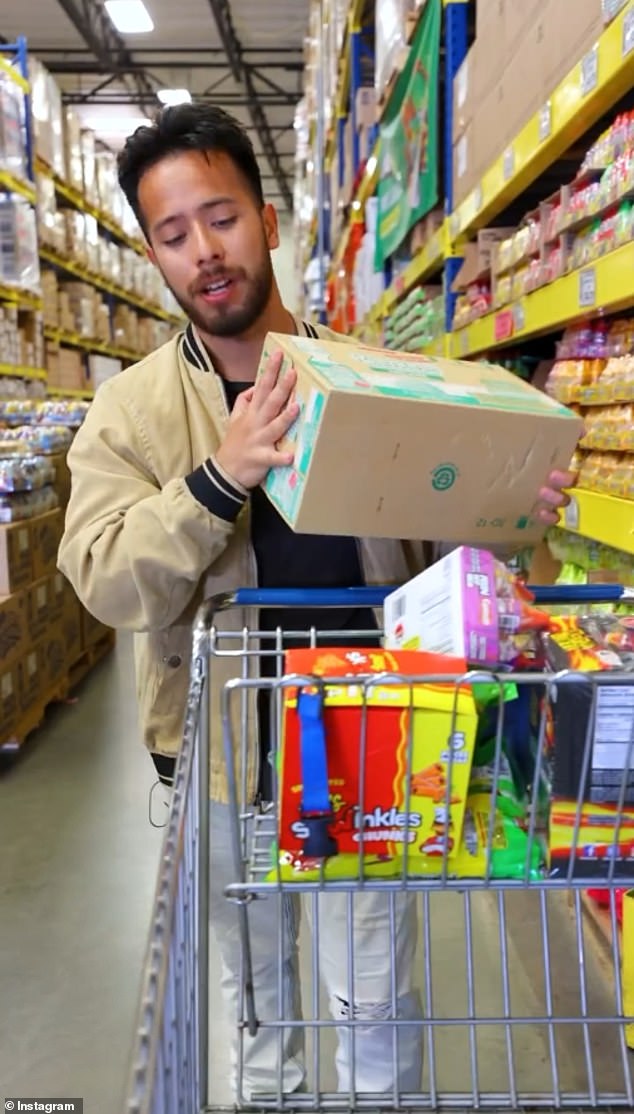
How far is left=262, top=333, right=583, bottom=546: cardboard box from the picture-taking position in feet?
3.47

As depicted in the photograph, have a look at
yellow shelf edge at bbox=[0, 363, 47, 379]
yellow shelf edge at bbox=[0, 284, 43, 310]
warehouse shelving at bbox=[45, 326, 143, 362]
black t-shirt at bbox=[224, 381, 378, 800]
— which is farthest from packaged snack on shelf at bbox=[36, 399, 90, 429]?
black t-shirt at bbox=[224, 381, 378, 800]

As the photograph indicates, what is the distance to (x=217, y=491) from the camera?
1224 mm

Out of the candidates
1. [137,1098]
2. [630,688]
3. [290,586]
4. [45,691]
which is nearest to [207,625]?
[290,586]

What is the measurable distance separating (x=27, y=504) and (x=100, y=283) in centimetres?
481

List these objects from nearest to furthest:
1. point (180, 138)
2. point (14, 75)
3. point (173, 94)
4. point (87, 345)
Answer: point (180, 138), point (14, 75), point (87, 345), point (173, 94)

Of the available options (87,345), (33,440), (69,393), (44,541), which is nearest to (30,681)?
(44,541)

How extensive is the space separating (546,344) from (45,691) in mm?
2516

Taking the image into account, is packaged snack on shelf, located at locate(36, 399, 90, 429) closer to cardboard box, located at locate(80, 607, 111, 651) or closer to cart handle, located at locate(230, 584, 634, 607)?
cardboard box, located at locate(80, 607, 111, 651)

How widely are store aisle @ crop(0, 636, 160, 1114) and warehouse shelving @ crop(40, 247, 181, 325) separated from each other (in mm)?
3885

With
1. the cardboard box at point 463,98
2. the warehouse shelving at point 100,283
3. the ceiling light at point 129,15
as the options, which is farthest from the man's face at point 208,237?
the ceiling light at point 129,15

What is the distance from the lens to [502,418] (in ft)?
3.57

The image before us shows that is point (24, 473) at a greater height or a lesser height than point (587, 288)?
lesser

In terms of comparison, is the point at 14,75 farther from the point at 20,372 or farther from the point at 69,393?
the point at 69,393

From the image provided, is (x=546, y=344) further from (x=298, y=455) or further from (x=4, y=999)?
(x=4, y=999)
